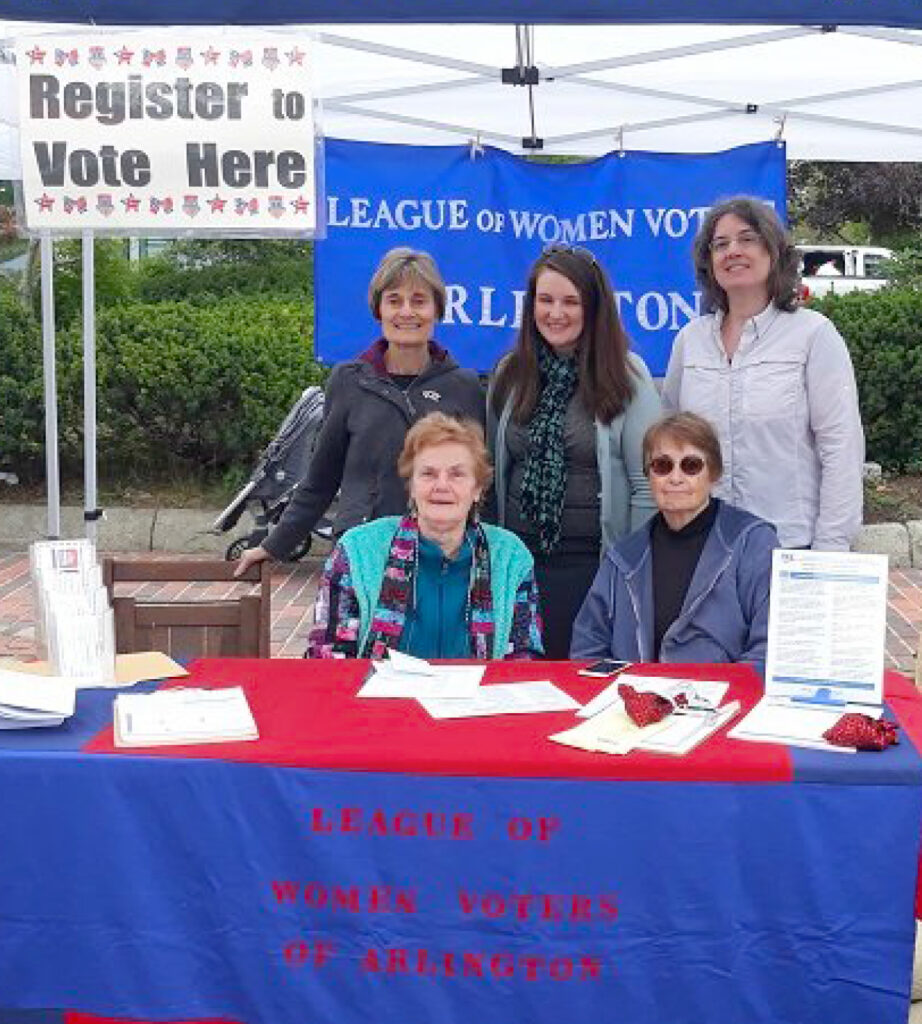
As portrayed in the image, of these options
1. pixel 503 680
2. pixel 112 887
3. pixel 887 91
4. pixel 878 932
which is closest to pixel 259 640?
pixel 503 680

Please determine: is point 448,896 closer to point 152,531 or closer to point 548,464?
point 548,464

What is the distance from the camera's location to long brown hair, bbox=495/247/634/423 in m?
3.56

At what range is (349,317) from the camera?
6.25 metres

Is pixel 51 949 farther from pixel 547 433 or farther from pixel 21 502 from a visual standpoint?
pixel 21 502

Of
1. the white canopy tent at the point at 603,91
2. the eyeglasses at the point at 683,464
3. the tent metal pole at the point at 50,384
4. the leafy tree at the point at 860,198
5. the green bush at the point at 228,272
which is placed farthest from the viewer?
the leafy tree at the point at 860,198

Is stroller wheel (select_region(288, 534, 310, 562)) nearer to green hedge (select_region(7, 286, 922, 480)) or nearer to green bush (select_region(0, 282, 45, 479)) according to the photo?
green hedge (select_region(7, 286, 922, 480))

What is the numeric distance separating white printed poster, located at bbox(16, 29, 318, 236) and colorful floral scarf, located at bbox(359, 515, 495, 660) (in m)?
0.76

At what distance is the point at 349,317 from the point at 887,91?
2469 millimetres

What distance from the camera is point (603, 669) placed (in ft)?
10.00

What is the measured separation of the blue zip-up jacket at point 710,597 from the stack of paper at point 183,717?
947 millimetres

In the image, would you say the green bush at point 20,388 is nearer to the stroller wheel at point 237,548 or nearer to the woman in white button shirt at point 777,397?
the stroller wheel at point 237,548

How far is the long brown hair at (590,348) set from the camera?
356 cm

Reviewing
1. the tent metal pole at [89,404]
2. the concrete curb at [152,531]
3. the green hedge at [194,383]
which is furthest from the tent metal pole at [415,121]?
the concrete curb at [152,531]

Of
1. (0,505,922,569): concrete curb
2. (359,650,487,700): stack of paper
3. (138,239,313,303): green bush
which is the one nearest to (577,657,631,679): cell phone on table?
(359,650,487,700): stack of paper
